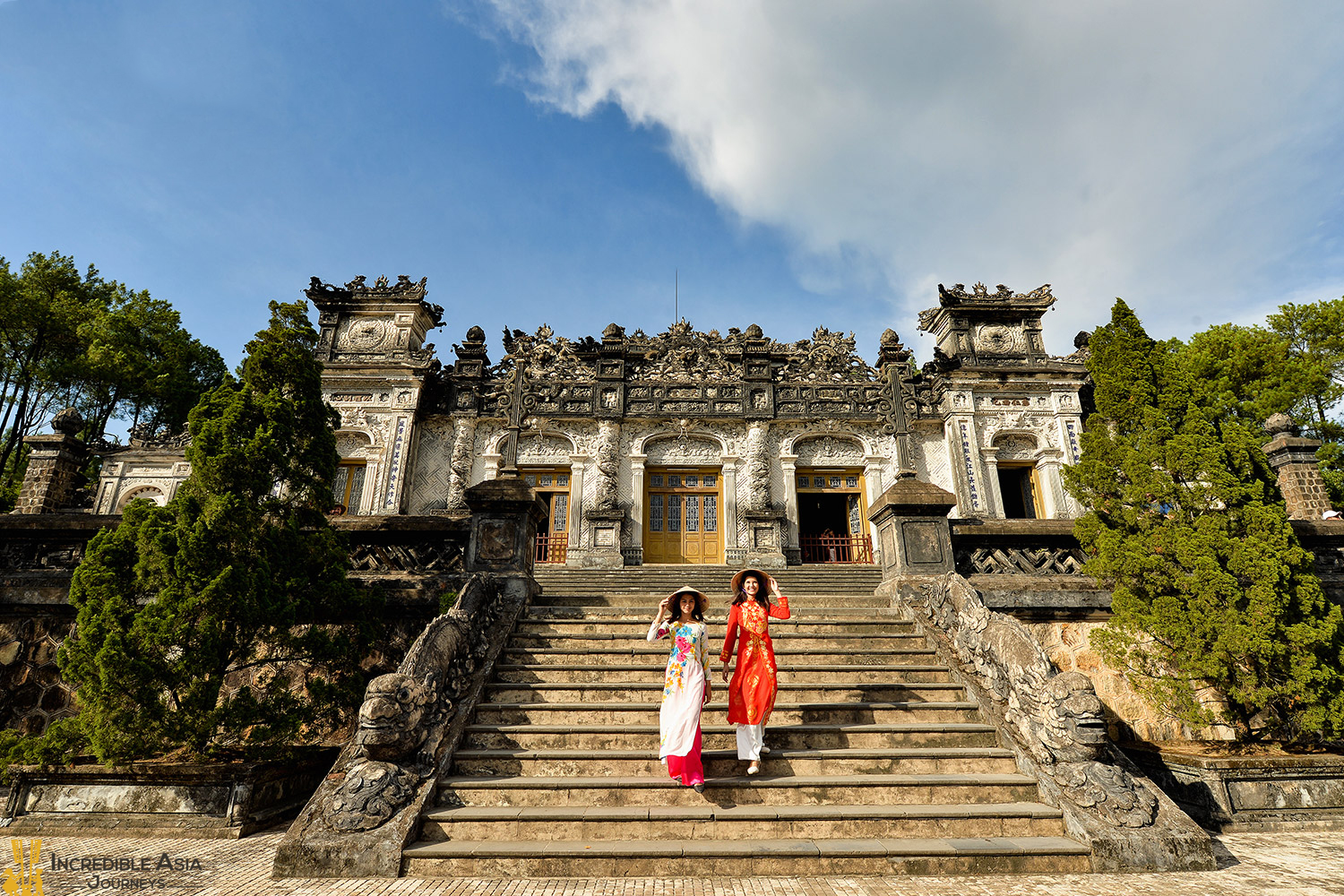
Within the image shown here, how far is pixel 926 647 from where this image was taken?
614cm

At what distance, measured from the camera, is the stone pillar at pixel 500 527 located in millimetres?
6953

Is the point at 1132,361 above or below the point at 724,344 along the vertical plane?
below

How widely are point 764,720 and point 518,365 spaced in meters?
12.0

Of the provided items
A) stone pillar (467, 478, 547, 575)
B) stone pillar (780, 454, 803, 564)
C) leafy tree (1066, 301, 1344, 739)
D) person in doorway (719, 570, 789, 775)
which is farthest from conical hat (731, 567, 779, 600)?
stone pillar (780, 454, 803, 564)

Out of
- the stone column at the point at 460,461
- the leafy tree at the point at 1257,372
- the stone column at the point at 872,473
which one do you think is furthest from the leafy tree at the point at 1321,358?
the stone column at the point at 460,461

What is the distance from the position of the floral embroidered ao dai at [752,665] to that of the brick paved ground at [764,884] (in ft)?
3.43

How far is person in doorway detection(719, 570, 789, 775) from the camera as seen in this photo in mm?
4477

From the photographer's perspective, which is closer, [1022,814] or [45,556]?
[1022,814]

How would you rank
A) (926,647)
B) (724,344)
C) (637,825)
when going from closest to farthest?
(637,825), (926,647), (724,344)

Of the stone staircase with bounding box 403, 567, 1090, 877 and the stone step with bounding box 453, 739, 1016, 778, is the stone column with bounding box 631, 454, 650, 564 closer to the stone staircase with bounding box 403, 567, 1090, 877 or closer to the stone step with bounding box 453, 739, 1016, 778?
the stone staircase with bounding box 403, 567, 1090, 877

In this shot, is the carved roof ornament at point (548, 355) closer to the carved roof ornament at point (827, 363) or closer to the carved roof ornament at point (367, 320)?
the carved roof ornament at point (367, 320)

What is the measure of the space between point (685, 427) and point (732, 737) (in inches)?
442

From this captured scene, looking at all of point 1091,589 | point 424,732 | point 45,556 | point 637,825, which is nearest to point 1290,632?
point 1091,589

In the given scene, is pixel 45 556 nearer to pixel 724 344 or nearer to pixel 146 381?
pixel 724 344
